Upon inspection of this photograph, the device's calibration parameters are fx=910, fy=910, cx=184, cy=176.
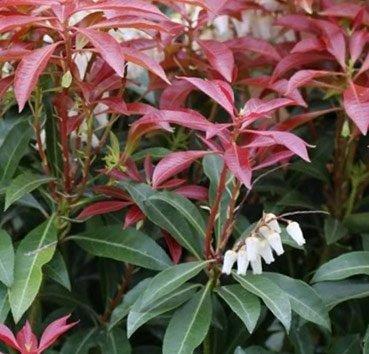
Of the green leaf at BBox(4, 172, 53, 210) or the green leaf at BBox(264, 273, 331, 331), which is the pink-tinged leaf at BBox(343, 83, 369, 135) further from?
the green leaf at BBox(4, 172, 53, 210)

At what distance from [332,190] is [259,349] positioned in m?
0.41

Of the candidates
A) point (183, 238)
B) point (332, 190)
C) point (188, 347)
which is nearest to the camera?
point (188, 347)

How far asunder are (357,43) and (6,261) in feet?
2.30

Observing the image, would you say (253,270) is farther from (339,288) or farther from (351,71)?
(351,71)

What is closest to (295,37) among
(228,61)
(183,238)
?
(228,61)

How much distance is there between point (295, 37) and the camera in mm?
1875

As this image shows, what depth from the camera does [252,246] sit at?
1324 millimetres

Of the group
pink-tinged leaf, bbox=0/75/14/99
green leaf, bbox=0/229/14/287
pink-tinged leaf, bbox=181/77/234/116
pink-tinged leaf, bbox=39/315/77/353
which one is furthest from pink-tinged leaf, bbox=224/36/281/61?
pink-tinged leaf, bbox=39/315/77/353

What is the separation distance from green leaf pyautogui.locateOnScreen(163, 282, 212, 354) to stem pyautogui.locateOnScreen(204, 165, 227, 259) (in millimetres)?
59

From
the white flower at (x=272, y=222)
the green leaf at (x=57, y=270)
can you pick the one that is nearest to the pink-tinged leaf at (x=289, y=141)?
the white flower at (x=272, y=222)

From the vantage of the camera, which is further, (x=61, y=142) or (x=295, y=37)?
(x=295, y=37)

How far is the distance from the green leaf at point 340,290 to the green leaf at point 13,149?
55 centimetres

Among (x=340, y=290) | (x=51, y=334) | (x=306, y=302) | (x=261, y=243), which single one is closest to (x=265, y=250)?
(x=261, y=243)

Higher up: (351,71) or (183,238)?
(351,71)
